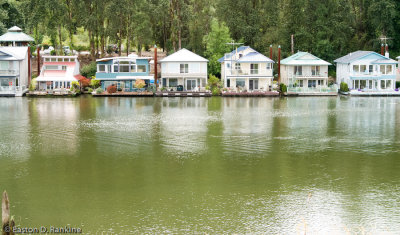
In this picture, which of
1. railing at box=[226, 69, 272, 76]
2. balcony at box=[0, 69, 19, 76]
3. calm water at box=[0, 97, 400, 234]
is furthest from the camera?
railing at box=[226, 69, 272, 76]

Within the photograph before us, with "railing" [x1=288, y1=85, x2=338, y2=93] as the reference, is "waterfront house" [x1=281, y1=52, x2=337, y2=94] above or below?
above

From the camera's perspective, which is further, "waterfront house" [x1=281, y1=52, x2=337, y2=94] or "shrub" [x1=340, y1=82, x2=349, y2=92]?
"waterfront house" [x1=281, y1=52, x2=337, y2=94]

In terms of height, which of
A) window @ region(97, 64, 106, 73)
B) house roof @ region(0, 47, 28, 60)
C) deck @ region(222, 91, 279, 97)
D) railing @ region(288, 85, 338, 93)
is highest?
house roof @ region(0, 47, 28, 60)

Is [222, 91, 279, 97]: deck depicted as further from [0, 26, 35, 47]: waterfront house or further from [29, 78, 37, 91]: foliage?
[0, 26, 35, 47]: waterfront house

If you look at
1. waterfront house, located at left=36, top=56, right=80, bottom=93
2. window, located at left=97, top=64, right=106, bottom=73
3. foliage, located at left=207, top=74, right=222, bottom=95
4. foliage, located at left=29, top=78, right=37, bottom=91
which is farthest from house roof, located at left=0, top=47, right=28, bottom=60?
foliage, located at left=207, top=74, right=222, bottom=95

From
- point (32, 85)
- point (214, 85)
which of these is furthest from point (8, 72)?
point (214, 85)

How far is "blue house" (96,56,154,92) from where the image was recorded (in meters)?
64.0

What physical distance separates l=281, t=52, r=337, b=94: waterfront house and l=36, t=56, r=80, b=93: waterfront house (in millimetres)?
24040

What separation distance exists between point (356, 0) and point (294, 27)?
31.7ft

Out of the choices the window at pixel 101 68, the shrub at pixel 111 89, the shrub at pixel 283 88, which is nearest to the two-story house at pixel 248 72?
the shrub at pixel 283 88

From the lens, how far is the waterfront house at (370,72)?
64312 mm

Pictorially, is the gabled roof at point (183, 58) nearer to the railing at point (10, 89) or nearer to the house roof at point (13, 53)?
the house roof at point (13, 53)

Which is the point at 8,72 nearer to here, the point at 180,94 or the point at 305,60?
the point at 180,94

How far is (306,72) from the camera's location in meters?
66.2
